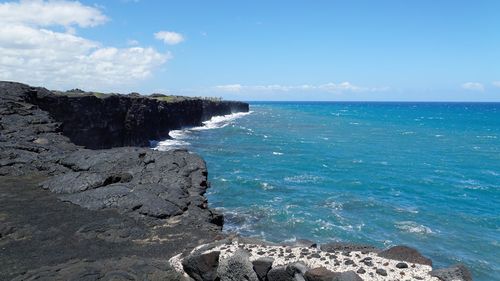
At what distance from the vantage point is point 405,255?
12047mm

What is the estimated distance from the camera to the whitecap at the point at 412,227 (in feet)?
90.0

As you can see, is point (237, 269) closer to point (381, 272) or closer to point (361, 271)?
point (361, 271)

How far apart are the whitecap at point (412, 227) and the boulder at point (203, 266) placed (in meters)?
18.6

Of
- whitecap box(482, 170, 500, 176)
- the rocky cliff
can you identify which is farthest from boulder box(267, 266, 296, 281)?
whitecap box(482, 170, 500, 176)

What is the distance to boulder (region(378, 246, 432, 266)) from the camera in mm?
11828

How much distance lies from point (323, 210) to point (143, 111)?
43996mm

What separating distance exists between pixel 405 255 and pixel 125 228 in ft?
32.4

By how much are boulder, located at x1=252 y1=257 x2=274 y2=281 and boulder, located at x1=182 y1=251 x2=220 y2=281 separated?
1.24 meters

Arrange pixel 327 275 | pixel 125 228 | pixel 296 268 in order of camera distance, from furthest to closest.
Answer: pixel 125 228, pixel 296 268, pixel 327 275

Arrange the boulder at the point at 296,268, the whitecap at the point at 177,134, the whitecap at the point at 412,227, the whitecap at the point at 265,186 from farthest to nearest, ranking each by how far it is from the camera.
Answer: the whitecap at the point at 177,134 → the whitecap at the point at 265,186 → the whitecap at the point at 412,227 → the boulder at the point at 296,268

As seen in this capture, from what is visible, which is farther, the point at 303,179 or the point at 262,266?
the point at 303,179

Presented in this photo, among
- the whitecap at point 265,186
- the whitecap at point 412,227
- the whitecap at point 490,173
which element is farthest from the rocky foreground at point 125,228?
the whitecap at point 490,173

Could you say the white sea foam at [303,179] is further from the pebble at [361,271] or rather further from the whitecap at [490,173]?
the pebble at [361,271]

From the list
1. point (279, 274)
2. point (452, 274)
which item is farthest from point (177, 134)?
point (452, 274)
